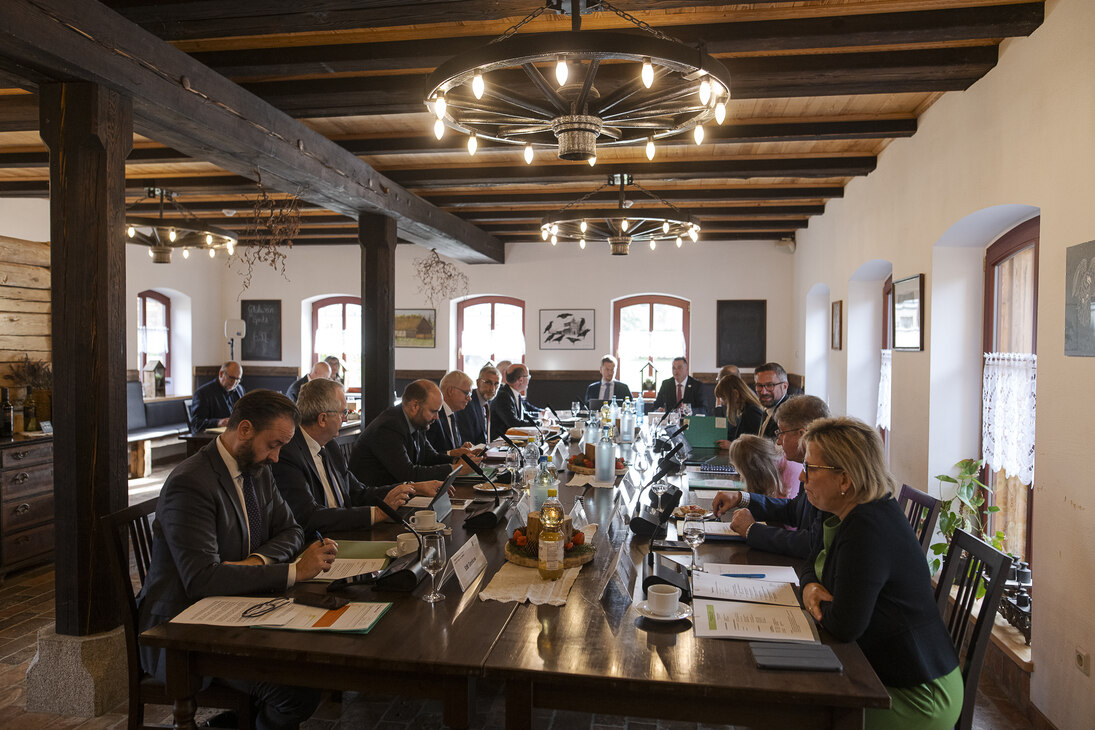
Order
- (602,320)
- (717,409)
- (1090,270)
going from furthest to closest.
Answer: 1. (602,320)
2. (717,409)
3. (1090,270)

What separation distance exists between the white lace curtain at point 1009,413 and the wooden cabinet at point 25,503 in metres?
5.98

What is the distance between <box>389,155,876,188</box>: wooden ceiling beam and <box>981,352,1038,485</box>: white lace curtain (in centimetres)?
236

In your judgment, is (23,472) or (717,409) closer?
(23,472)

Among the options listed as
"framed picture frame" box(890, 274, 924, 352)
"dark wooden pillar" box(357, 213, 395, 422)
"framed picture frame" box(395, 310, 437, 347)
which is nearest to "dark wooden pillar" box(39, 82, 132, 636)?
"dark wooden pillar" box(357, 213, 395, 422)

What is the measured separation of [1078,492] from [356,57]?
379cm

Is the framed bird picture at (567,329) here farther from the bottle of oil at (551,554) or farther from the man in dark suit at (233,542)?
the bottle of oil at (551,554)

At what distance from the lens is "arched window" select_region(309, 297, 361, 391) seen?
11.7m

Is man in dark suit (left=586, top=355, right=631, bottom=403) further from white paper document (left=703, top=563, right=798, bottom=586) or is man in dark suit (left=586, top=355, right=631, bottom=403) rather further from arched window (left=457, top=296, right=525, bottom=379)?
white paper document (left=703, top=563, right=798, bottom=586)

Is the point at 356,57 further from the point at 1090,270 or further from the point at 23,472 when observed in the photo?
the point at 23,472

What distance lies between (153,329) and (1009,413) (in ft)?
35.1

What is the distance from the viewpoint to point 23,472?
17.0ft

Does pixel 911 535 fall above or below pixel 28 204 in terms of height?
below

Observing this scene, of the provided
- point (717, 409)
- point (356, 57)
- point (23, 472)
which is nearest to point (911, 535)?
point (356, 57)

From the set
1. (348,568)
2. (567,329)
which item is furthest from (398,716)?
(567,329)
